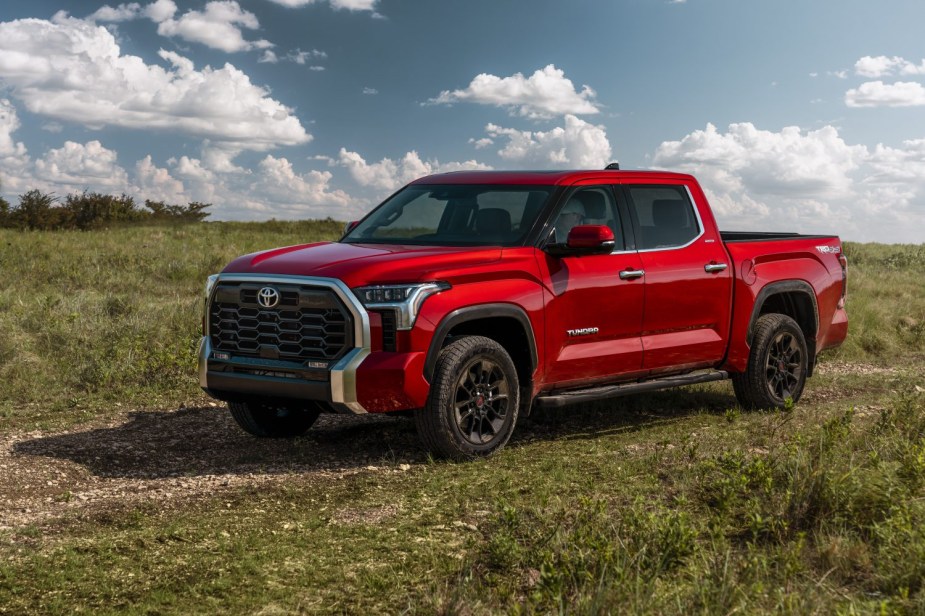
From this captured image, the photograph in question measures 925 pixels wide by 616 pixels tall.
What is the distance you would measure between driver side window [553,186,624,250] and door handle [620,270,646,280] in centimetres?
21

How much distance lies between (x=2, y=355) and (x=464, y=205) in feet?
19.6

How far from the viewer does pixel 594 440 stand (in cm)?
789

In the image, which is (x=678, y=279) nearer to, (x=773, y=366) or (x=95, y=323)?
(x=773, y=366)

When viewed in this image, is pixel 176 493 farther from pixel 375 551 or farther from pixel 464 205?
pixel 464 205

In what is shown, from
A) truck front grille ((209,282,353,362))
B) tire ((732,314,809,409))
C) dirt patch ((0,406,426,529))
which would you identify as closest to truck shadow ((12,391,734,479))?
dirt patch ((0,406,426,529))

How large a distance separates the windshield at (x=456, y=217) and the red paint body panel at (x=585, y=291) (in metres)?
0.13

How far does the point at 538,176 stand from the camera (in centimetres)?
779

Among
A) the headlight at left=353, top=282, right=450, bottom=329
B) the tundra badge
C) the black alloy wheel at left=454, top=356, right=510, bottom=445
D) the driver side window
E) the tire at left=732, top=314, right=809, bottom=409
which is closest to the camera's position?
the headlight at left=353, top=282, right=450, bottom=329

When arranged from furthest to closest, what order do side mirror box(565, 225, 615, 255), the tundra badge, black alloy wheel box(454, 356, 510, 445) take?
the tundra badge → side mirror box(565, 225, 615, 255) → black alloy wheel box(454, 356, 510, 445)

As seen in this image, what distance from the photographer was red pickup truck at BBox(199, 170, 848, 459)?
6543mm

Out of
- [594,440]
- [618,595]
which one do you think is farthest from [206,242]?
[618,595]

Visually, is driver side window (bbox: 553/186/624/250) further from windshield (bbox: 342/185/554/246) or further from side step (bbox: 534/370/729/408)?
side step (bbox: 534/370/729/408)

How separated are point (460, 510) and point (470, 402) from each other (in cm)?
135

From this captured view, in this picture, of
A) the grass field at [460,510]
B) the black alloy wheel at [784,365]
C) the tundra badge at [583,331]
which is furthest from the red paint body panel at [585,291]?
the grass field at [460,510]
